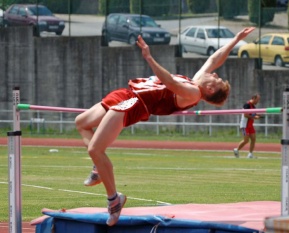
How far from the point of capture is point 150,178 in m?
21.7

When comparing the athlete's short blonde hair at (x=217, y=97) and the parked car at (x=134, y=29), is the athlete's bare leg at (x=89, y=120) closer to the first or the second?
the athlete's short blonde hair at (x=217, y=97)

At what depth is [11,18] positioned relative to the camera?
43812mm

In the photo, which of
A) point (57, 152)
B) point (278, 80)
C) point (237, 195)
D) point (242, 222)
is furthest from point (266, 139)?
point (242, 222)

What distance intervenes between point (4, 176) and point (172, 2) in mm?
21555

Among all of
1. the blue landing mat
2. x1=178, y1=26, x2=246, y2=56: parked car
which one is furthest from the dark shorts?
x1=178, y1=26, x2=246, y2=56: parked car

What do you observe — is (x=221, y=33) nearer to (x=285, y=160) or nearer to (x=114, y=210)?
(x=114, y=210)

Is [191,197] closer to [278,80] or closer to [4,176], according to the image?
[4,176]

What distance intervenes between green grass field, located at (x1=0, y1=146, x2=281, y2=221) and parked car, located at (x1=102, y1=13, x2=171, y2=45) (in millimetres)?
11133

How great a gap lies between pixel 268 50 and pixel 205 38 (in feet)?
8.27

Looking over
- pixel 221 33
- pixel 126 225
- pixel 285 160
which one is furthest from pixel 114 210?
pixel 221 33

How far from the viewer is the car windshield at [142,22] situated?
4192cm

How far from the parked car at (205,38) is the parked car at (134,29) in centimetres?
76

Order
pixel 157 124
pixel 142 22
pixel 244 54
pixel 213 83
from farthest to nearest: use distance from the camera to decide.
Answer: pixel 142 22 → pixel 244 54 → pixel 157 124 → pixel 213 83

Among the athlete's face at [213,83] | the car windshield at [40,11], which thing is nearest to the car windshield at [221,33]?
the car windshield at [40,11]
